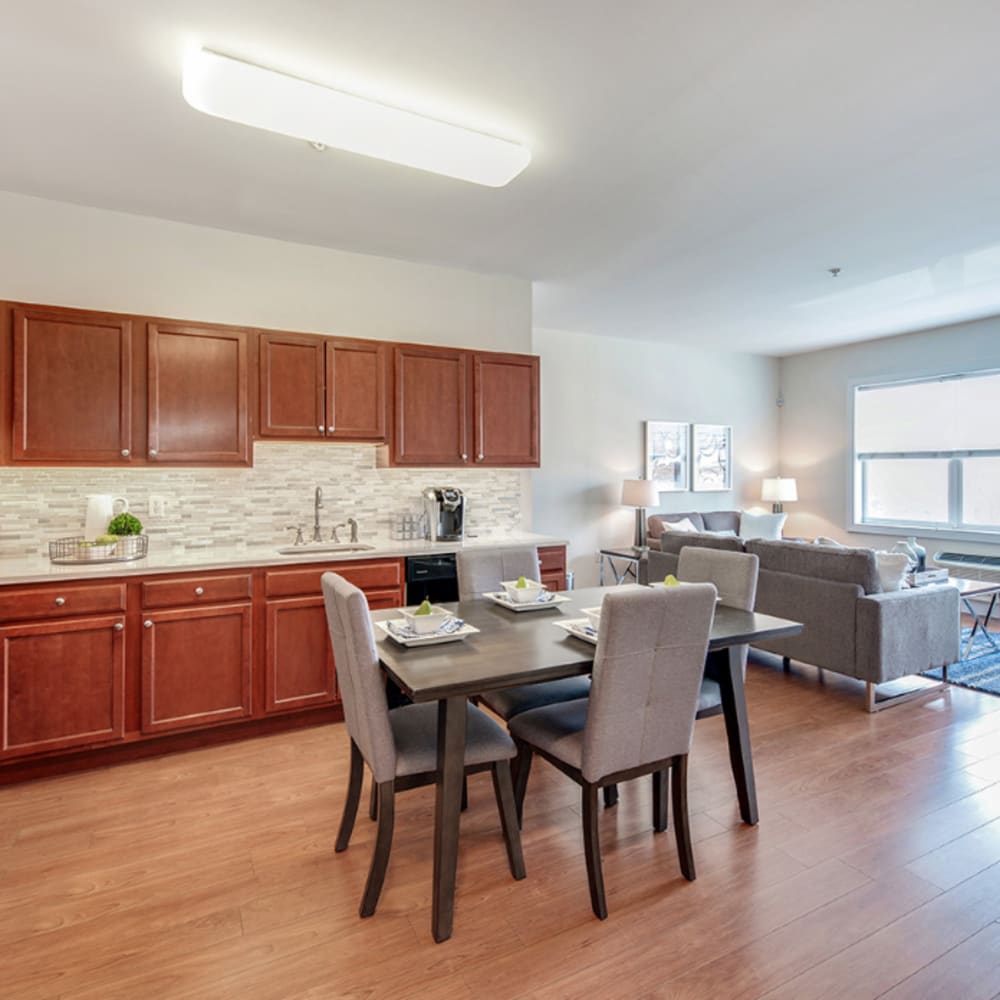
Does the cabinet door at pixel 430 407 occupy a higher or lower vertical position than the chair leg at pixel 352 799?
higher

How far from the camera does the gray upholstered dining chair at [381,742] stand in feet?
6.07

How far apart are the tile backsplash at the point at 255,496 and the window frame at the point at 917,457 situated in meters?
4.43

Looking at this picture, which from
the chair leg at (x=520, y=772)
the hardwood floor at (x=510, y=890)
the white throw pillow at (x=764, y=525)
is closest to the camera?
the hardwood floor at (x=510, y=890)

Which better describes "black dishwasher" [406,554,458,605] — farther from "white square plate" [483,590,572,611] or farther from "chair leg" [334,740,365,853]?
"chair leg" [334,740,365,853]

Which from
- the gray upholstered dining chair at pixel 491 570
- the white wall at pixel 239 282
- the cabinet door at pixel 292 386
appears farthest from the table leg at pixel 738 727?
the white wall at pixel 239 282

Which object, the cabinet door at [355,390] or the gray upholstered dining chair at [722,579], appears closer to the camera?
the gray upholstered dining chair at [722,579]

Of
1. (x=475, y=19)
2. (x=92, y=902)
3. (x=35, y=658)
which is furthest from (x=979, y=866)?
(x=35, y=658)

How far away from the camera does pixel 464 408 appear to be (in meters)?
3.99

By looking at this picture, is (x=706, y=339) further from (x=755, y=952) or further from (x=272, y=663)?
(x=755, y=952)

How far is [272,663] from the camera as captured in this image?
3.19 m

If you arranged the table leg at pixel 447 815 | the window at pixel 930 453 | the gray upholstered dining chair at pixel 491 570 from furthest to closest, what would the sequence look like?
1. the window at pixel 930 453
2. the gray upholstered dining chair at pixel 491 570
3. the table leg at pixel 447 815

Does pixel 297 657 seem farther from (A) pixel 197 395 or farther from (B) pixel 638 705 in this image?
(B) pixel 638 705

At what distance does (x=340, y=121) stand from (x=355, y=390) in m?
1.58

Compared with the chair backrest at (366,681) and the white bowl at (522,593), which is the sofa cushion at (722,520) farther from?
the chair backrest at (366,681)
